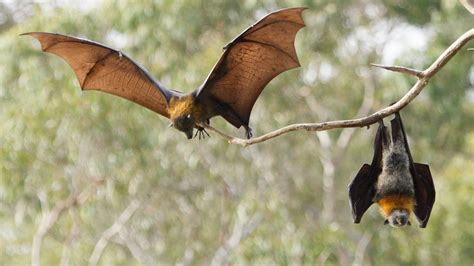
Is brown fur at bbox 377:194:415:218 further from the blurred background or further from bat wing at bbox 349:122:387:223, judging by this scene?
the blurred background

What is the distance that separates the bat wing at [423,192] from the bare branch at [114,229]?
13.9 metres

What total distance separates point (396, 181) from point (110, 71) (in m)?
1.56

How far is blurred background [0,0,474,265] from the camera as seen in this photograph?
1585 cm

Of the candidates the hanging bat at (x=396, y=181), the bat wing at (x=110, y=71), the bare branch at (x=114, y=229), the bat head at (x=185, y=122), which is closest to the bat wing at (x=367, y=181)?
the hanging bat at (x=396, y=181)

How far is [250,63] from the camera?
4.94 metres

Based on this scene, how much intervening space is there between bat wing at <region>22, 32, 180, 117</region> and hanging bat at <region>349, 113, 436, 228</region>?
1012mm

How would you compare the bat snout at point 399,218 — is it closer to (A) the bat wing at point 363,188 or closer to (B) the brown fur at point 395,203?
(B) the brown fur at point 395,203

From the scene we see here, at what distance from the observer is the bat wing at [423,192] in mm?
4426

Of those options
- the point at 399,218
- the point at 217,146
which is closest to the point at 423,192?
the point at 399,218

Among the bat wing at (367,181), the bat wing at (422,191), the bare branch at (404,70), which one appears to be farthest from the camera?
the bat wing at (422,191)

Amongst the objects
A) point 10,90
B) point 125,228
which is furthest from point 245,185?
point 10,90

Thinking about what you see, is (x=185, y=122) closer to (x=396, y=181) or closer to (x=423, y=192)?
(x=396, y=181)

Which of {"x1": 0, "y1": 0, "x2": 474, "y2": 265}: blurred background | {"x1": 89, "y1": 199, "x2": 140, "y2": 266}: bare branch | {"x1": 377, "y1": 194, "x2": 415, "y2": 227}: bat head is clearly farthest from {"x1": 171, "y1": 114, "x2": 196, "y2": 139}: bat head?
{"x1": 89, "y1": 199, "x2": 140, "y2": 266}: bare branch

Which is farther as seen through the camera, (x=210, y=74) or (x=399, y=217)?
(x=210, y=74)
